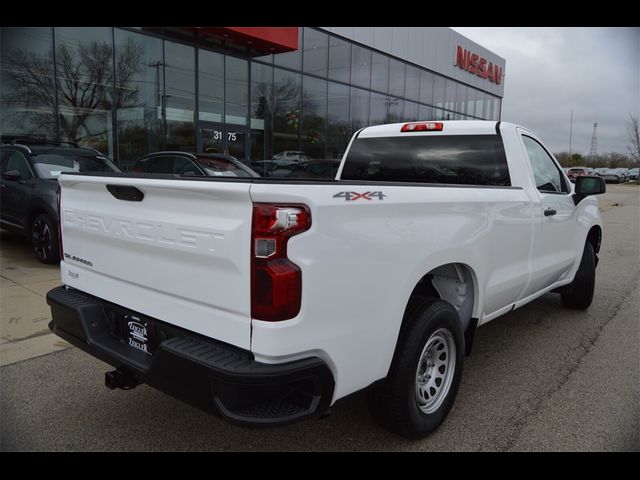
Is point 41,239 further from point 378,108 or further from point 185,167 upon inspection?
point 378,108

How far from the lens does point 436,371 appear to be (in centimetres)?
306

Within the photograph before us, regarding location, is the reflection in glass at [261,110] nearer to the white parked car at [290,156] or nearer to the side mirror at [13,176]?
the white parked car at [290,156]

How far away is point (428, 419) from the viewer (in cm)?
293

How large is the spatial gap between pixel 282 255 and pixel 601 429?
7.99 ft

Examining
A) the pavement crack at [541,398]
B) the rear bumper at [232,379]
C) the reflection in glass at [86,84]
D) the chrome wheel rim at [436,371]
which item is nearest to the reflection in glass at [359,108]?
the reflection in glass at [86,84]

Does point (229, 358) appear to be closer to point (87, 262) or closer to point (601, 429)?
point (87, 262)

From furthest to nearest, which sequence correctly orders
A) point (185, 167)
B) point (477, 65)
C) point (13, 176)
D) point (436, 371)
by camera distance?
point (477, 65), point (185, 167), point (13, 176), point (436, 371)

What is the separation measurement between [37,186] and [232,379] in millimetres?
6708

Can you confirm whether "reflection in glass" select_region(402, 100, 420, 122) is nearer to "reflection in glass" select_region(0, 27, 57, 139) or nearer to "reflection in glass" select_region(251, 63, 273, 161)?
"reflection in glass" select_region(251, 63, 273, 161)

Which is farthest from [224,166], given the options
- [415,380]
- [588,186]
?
[415,380]

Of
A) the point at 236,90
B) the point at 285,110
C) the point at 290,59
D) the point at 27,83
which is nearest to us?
the point at 27,83

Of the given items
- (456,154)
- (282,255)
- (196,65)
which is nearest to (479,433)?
(282,255)

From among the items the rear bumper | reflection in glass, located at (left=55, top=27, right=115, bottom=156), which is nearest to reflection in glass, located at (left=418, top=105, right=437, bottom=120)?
reflection in glass, located at (left=55, top=27, right=115, bottom=156)

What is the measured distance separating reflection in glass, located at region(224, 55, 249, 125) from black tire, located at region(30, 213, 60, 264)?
9.73 metres
